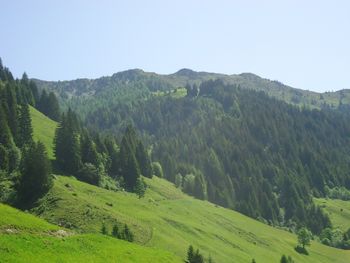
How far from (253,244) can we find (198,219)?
1625 centimetres

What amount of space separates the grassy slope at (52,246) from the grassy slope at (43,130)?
243ft

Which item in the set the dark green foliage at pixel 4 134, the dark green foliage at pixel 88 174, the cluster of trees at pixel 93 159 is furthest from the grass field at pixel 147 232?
the dark green foliage at pixel 4 134

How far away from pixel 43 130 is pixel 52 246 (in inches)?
4593

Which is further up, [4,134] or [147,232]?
[4,134]

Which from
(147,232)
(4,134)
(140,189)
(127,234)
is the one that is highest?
(4,134)

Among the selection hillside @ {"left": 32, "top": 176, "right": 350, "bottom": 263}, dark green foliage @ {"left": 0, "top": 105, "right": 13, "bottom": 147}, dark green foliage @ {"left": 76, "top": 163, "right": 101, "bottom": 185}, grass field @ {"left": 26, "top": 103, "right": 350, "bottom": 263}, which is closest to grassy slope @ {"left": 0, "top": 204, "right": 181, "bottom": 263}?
grass field @ {"left": 26, "top": 103, "right": 350, "bottom": 263}

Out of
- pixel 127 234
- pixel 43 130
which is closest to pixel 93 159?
pixel 43 130

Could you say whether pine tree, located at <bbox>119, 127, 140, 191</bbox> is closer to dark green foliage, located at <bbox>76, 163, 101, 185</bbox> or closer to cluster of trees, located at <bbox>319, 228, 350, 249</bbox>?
dark green foliage, located at <bbox>76, 163, 101, 185</bbox>

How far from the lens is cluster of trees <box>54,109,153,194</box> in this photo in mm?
126688

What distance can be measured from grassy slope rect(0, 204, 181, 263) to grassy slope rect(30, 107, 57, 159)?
243ft

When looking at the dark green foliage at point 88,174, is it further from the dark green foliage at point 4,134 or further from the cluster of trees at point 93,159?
the dark green foliage at point 4,134

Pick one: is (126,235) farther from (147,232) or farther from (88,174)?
(88,174)

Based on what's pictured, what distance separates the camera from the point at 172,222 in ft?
355

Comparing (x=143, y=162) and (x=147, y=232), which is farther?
(x=143, y=162)
